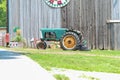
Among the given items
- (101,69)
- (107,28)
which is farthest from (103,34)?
(101,69)

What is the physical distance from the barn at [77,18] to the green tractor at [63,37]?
5.42 ft

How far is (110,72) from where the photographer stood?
1363 centimetres

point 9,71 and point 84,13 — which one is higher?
point 84,13

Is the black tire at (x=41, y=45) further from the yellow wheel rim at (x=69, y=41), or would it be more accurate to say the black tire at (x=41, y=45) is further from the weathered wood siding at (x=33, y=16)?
the weathered wood siding at (x=33, y=16)

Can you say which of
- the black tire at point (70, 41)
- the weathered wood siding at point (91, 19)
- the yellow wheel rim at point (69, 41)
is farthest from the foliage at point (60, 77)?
the weathered wood siding at point (91, 19)

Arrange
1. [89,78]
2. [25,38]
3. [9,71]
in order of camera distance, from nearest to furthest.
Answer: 1. [89,78]
2. [9,71]
3. [25,38]

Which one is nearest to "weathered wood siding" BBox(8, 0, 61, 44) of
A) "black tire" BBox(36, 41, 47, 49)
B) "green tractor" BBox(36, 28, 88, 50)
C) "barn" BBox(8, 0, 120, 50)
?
"barn" BBox(8, 0, 120, 50)

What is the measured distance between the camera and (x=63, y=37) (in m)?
27.2

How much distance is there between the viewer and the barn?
2939 cm

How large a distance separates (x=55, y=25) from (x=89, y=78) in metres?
18.2

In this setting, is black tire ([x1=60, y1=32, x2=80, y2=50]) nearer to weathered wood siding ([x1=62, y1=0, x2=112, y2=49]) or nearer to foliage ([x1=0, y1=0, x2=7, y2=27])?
weathered wood siding ([x1=62, y1=0, x2=112, y2=49])

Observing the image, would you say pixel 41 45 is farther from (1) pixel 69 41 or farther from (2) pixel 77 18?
(2) pixel 77 18

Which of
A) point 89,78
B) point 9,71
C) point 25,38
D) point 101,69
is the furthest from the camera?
point 25,38

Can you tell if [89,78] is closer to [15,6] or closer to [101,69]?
[101,69]
